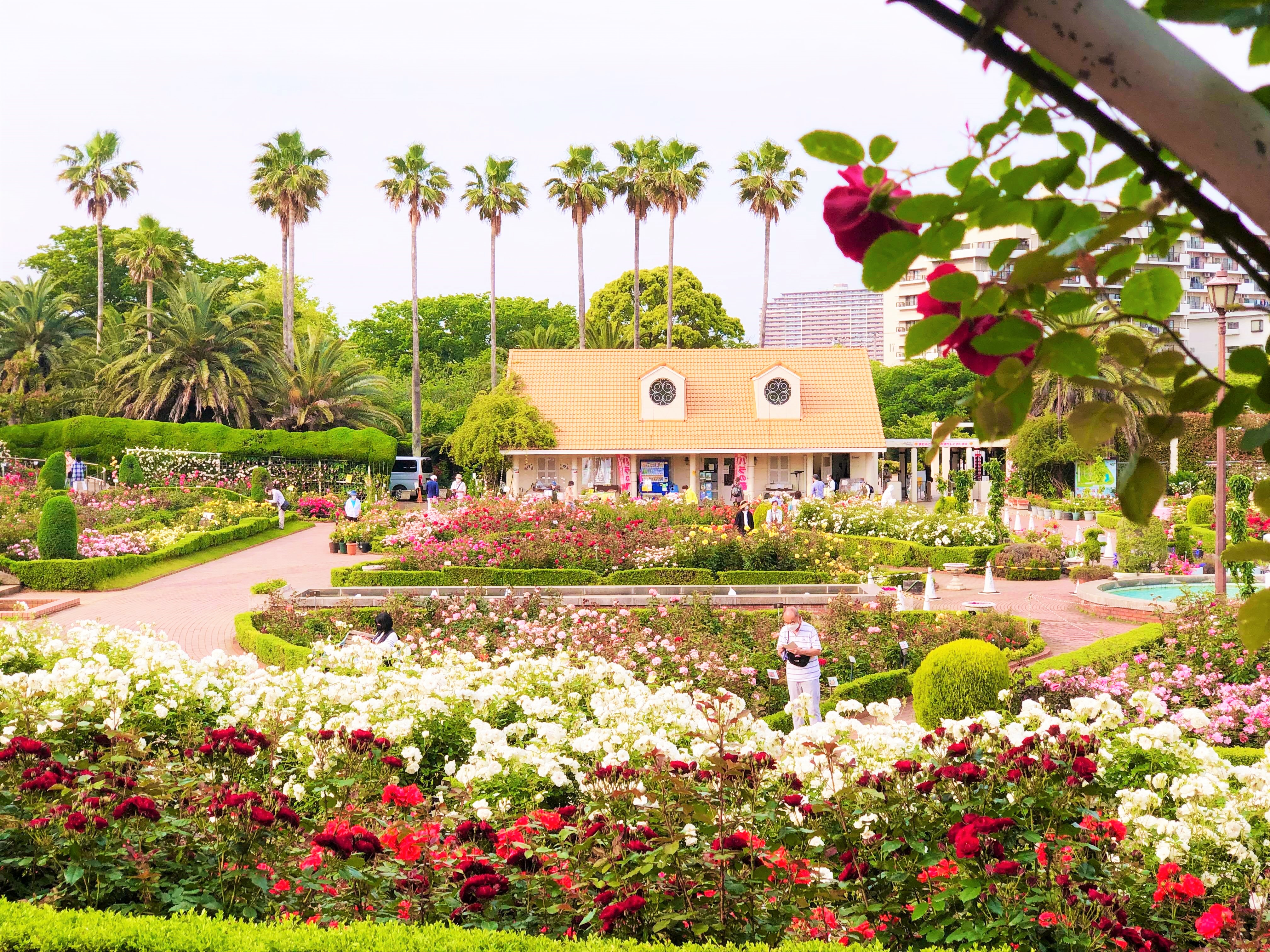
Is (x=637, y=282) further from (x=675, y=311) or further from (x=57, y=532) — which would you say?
(x=57, y=532)

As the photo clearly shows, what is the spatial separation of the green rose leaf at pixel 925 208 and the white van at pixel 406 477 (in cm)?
3590

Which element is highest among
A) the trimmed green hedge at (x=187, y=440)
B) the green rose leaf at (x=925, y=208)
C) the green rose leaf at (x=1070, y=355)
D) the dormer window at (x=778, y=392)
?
the dormer window at (x=778, y=392)

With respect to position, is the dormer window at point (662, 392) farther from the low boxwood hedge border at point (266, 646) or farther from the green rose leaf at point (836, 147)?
the green rose leaf at point (836, 147)

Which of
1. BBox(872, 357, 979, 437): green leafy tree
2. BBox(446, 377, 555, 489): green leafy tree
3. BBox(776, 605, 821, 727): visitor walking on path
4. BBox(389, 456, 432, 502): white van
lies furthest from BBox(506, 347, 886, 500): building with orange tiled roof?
BBox(776, 605, 821, 727): visitor walking on path

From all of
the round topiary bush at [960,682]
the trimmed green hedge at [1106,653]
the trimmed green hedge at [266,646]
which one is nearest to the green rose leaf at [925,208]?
the round topiary bush at [960,682]

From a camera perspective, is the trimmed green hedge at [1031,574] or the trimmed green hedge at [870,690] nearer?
the trimmed green hedge at [870,690]

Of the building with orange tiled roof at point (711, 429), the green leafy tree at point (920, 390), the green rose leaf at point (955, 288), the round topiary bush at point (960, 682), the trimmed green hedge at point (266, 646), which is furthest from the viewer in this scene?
the green leafy tree at point (920, 390)

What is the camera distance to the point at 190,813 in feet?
14.1

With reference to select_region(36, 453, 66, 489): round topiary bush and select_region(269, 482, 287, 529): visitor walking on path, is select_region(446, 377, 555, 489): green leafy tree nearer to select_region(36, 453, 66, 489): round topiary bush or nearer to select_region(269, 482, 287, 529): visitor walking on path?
select_region(269, 482, 287, 529): visitor walking on path

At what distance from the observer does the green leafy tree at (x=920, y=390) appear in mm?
58062

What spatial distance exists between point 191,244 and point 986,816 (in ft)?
182

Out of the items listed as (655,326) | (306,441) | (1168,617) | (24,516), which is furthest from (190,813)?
(655,326)

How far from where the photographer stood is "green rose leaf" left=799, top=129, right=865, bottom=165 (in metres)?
1.28

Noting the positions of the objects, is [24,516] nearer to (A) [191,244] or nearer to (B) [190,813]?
(B) [190,813]
